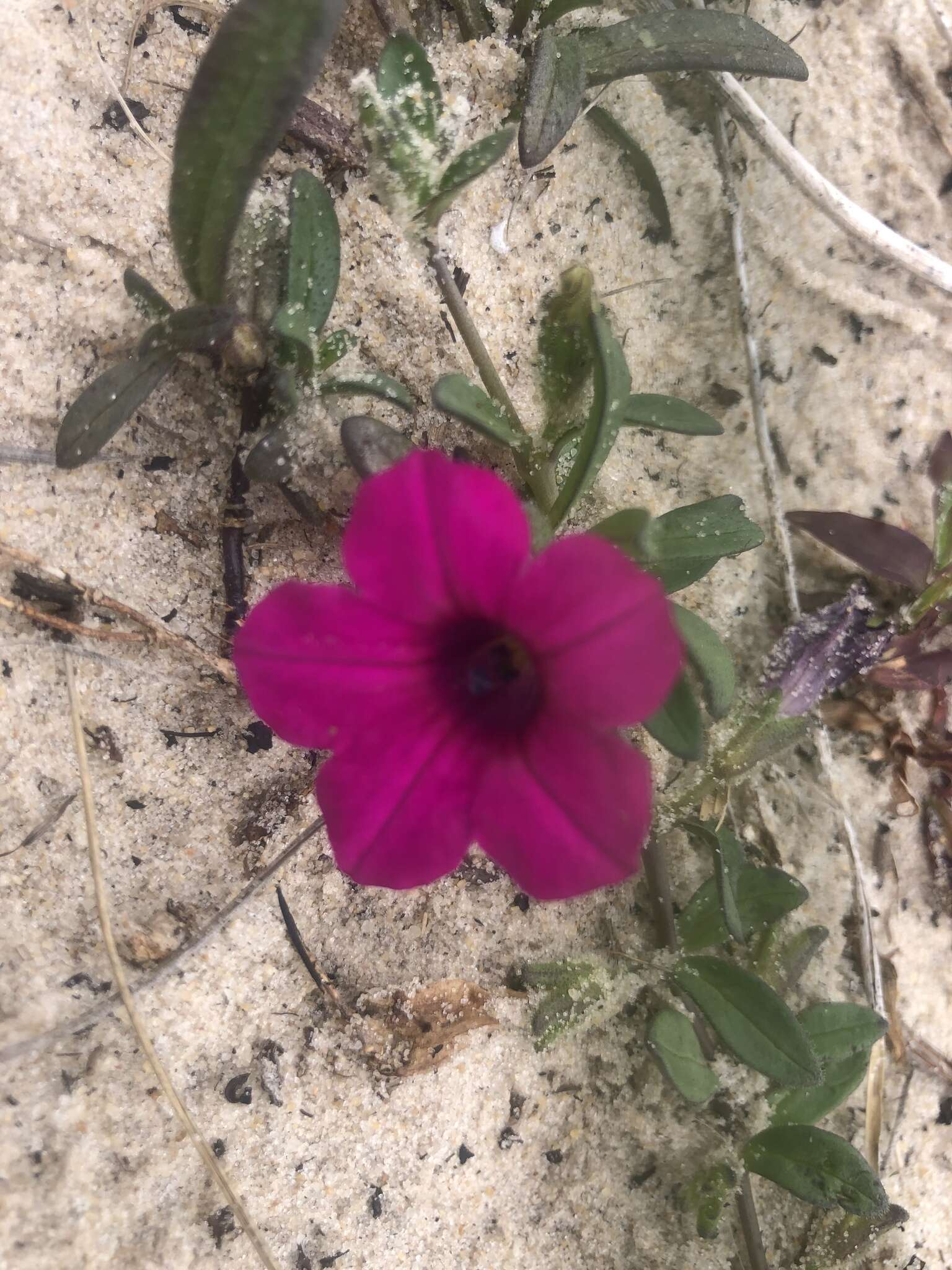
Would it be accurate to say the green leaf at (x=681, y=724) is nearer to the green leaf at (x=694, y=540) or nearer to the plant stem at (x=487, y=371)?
the green leaf at (x=694, y=540)

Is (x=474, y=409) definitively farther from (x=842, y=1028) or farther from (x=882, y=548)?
(x=842, y=1028)

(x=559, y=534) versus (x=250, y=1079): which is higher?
(x=559, y=534)

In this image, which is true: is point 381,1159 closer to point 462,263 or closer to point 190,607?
point 190,607

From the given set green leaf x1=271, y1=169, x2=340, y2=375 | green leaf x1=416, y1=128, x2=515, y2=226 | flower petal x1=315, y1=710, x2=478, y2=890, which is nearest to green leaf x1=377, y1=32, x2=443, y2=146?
green leaf x1=416, y1=128, x2=515, y2=226

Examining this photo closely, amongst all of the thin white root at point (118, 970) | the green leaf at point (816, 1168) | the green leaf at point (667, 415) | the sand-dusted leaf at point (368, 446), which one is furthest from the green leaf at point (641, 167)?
the green leaf at point (816, 1168)

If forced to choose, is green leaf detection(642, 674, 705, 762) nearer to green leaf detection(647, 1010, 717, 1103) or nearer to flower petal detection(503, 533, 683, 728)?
flower petal detection(503, 533, 683, 728)

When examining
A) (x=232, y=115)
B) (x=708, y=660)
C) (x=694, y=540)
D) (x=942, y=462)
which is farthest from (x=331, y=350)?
(x=942, y=462)

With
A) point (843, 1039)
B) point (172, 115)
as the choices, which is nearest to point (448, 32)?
point (172, 115)
